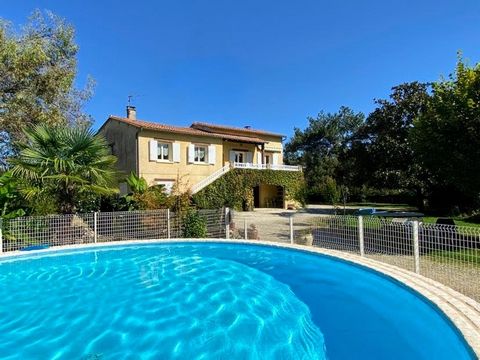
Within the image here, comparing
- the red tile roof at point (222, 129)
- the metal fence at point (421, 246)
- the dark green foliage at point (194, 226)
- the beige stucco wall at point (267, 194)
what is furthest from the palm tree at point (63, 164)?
the beige stucco wall at point (267, 194)

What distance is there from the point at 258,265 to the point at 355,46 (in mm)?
11492

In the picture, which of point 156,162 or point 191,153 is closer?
point 156,162

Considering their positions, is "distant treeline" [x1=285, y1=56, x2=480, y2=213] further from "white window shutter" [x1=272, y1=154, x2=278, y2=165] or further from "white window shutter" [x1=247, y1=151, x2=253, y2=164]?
"white window shutter" [x1=247, y1=151, x2=253, y2=164]

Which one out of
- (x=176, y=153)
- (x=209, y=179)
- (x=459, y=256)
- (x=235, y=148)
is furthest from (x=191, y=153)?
(x=459, y=256)

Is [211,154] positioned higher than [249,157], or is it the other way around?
[249,157]

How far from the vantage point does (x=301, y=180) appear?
30.1 metres

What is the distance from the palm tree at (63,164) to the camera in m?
11.7

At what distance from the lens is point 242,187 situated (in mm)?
26391

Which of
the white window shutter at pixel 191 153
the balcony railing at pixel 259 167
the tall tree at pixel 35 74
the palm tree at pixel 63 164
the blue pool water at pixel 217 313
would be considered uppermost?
the tall tree at pixel 35 74

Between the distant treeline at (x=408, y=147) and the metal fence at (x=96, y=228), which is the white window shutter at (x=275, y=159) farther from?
the metal fence at (x=96, y=228)

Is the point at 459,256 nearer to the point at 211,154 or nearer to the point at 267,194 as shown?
the point at 211,154

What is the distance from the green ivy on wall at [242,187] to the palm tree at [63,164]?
35.5 feet

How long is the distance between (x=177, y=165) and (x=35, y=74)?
10806 millimetres

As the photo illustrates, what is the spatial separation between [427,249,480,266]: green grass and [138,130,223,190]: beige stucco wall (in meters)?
17.1
